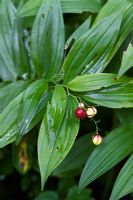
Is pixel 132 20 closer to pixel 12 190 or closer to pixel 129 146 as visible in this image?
pixel 129 146

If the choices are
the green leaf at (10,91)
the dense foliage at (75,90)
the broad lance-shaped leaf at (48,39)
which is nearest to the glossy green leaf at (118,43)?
the dense foliage at (75,90)

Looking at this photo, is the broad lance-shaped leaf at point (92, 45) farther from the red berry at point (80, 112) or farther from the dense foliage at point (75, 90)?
the red berry at point (80, 112)

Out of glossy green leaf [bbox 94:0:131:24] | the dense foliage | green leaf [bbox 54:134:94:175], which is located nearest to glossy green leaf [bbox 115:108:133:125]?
the dense foliage

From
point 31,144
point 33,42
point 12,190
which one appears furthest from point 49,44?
point 12,190

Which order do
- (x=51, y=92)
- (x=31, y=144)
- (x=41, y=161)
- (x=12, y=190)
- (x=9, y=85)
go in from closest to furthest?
1. (x=41, y=161)
2. (x=51, y=92)
3. (x=9, y=85)
4. (x=31, y=144)
5. (x=12, y=190)

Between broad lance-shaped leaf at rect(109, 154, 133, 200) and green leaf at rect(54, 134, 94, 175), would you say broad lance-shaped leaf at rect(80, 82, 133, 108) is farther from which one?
green leaf at rect(54, 134, 94, 175)

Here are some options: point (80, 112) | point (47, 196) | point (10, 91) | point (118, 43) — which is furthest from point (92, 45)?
point (47, 196)
